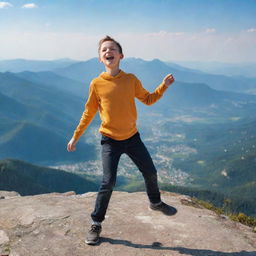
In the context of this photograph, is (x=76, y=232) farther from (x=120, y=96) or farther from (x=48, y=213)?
(x=120, y=96)

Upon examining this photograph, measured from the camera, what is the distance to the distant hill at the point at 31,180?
153 m

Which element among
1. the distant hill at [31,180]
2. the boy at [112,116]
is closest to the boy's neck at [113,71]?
the boy at [112,116]

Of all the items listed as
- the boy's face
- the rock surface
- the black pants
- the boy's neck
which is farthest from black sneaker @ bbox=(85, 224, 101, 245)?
the boy's face

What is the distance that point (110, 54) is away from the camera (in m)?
7.87

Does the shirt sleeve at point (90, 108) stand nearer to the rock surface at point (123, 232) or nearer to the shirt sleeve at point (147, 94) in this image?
the shirt sleeve at point (147, 94)

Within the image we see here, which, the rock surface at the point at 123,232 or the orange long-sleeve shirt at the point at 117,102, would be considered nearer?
the rock surface at the point at 123,232

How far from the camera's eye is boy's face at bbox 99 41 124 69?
7867 mm

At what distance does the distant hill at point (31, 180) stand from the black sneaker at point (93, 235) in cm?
13684

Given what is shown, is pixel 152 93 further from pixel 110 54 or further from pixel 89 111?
pixel 89 111

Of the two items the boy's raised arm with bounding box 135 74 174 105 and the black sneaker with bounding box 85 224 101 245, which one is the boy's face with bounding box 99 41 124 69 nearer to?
the boy's raised arm with bounding box 135 74 174 105

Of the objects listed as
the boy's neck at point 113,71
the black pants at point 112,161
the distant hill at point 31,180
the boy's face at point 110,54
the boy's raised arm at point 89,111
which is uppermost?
the boy's face at point 110,54

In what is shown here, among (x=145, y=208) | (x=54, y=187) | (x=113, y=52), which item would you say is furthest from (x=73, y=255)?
(x=54, y=187)

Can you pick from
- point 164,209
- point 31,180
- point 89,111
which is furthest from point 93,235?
point 31,180

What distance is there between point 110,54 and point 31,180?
553 feet
